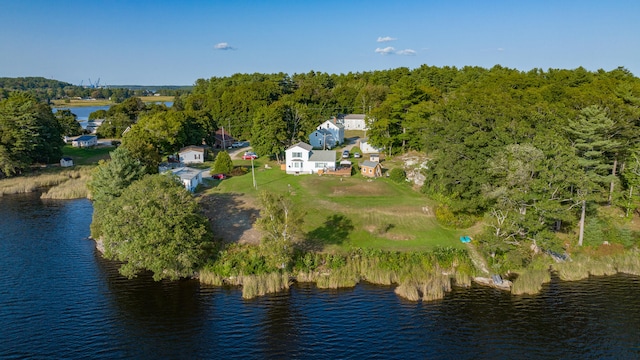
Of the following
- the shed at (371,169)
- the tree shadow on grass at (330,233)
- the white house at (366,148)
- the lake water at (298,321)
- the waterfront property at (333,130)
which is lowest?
the lake water at (298,321)

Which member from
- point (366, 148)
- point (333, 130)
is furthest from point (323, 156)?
point (333, 130)

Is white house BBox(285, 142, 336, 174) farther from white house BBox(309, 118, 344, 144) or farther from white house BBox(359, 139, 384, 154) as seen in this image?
white house BBox(309, 118, 344, 144)

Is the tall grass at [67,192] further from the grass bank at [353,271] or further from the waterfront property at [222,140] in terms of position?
the grass bank at [353,271]

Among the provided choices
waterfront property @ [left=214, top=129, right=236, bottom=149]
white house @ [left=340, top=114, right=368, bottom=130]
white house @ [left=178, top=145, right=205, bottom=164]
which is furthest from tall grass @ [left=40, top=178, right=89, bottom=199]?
white house @ [left=340, top=114, right=368, bottom=130]

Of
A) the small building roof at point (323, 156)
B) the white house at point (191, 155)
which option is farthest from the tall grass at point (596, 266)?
the white house at point (191, 155)

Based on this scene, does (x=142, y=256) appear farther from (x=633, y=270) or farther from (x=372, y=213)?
(x=633, y=270)

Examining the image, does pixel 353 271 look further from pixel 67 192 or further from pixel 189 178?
pixel 67 192
